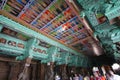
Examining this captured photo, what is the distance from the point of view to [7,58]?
5699 mm

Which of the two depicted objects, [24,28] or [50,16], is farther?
[24,28]

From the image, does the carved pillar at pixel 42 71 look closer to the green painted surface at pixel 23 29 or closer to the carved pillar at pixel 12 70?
the carved pillar at pixel 12 70

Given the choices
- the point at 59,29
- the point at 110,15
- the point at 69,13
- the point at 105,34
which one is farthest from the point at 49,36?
the point at 110,15

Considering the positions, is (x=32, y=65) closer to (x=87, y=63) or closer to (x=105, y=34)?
(x=105, y=34)

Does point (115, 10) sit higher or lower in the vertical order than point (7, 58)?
higher

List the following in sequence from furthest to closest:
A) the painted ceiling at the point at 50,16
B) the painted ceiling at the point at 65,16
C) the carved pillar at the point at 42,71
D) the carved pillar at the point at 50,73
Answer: the carved pillar at the point at 42,71
the carved pillar at the point at 50,73
the painted ceiling at the point at 50,16
the painted ceiling at the point at 65,16

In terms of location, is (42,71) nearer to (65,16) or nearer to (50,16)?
(50,16)

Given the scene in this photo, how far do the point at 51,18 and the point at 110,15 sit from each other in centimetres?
232

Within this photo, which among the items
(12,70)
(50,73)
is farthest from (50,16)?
(12,70)

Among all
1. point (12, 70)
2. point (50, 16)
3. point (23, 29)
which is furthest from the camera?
point (12, 70)

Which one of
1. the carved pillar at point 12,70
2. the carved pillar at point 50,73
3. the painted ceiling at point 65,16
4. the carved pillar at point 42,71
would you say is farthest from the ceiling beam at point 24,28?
the carved pillar at point 12,70

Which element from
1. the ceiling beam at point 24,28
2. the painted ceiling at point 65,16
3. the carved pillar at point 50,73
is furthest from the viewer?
the carved pillar at point 50,73

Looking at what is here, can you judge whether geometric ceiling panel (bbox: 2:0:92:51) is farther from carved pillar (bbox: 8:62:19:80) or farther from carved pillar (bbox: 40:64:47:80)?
carved pillar (bbox: 8:62:19:80)

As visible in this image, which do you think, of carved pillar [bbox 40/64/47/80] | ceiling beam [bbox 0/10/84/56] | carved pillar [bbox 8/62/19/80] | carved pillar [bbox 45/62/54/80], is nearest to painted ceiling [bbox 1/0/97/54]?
ceiling beam [bbox 0/10/84/56]
